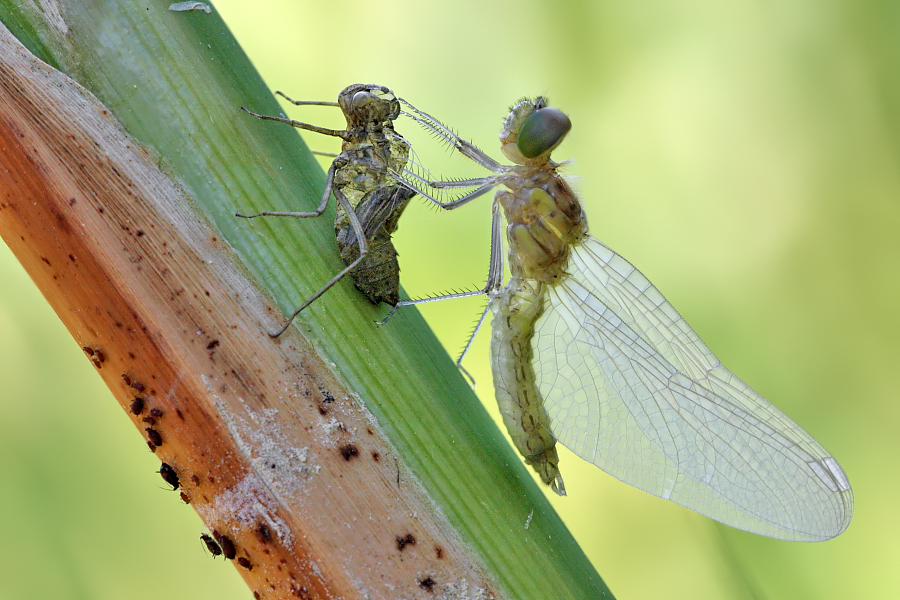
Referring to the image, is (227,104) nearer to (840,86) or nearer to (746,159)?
(746,159)

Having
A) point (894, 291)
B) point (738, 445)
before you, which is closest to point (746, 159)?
point (894, 291)

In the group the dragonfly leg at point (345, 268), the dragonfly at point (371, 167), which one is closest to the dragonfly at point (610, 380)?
the dragonfly at point (371, 167)

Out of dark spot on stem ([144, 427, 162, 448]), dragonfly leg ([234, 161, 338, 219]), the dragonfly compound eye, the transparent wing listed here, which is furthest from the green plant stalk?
the transparent wing

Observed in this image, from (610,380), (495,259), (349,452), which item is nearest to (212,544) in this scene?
(349,452)

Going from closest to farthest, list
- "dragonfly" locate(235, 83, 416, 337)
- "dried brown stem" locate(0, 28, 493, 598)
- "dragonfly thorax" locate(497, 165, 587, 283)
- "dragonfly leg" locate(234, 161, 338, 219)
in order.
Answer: "dried brown stem" locate(0, 28, 493, 598), "dragonfly leg" locate(234, 161, 338, 219), "dragonfly" locate(235, 83, 416, 337), "dragonfly thorax" locate(497, 165, 587, 283)

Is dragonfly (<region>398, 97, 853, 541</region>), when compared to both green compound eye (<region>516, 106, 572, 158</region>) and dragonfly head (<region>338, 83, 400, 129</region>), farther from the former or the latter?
dragonfly head (<region>338, 83, 400, 129</region>)

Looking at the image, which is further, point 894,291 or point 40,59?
point 894,291

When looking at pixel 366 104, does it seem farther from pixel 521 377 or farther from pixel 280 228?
pixel 521 377
